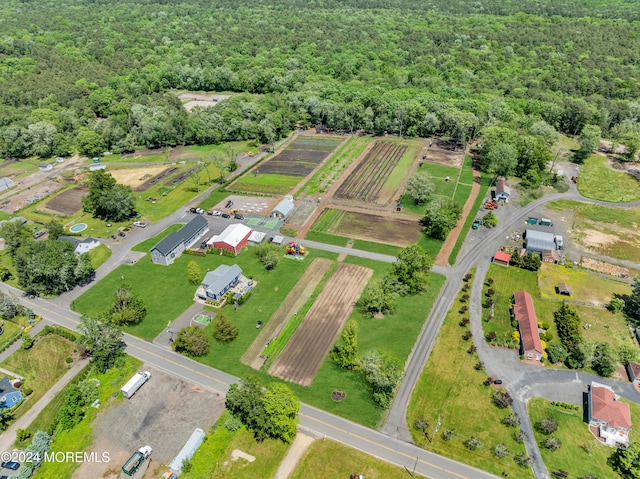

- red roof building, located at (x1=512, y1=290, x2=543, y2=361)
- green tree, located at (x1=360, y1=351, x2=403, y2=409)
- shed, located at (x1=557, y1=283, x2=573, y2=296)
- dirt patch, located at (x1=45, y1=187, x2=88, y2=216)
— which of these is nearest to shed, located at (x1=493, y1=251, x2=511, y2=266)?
red roof building, located at (x1=512, y1=290, x2=543, y2=361)

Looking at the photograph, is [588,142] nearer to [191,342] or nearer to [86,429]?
[191,342]

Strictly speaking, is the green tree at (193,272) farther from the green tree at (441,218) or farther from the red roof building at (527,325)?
the red roof building at (527,325)

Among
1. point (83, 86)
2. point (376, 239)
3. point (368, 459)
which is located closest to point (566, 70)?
point (376, 239)

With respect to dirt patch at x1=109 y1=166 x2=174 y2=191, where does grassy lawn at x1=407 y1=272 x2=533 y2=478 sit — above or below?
above

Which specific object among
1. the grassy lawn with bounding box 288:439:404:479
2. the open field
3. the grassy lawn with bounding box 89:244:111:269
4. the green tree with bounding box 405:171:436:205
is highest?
the green tree with bounding box 405:171:436:205

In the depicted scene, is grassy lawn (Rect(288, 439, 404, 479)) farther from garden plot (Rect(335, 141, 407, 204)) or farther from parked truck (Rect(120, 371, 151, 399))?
garden plot (Rect(335, 141, 407, 204))

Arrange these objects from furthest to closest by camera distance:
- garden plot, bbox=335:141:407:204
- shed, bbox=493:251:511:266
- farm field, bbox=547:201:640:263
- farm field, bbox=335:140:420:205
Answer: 1. farm field, bbox=335:140:420:205
2. garden plot, bbox=335:141:407:204
3. farm field, bbox=547:201:640:263
4. shed, bbox=493:251:511:266
